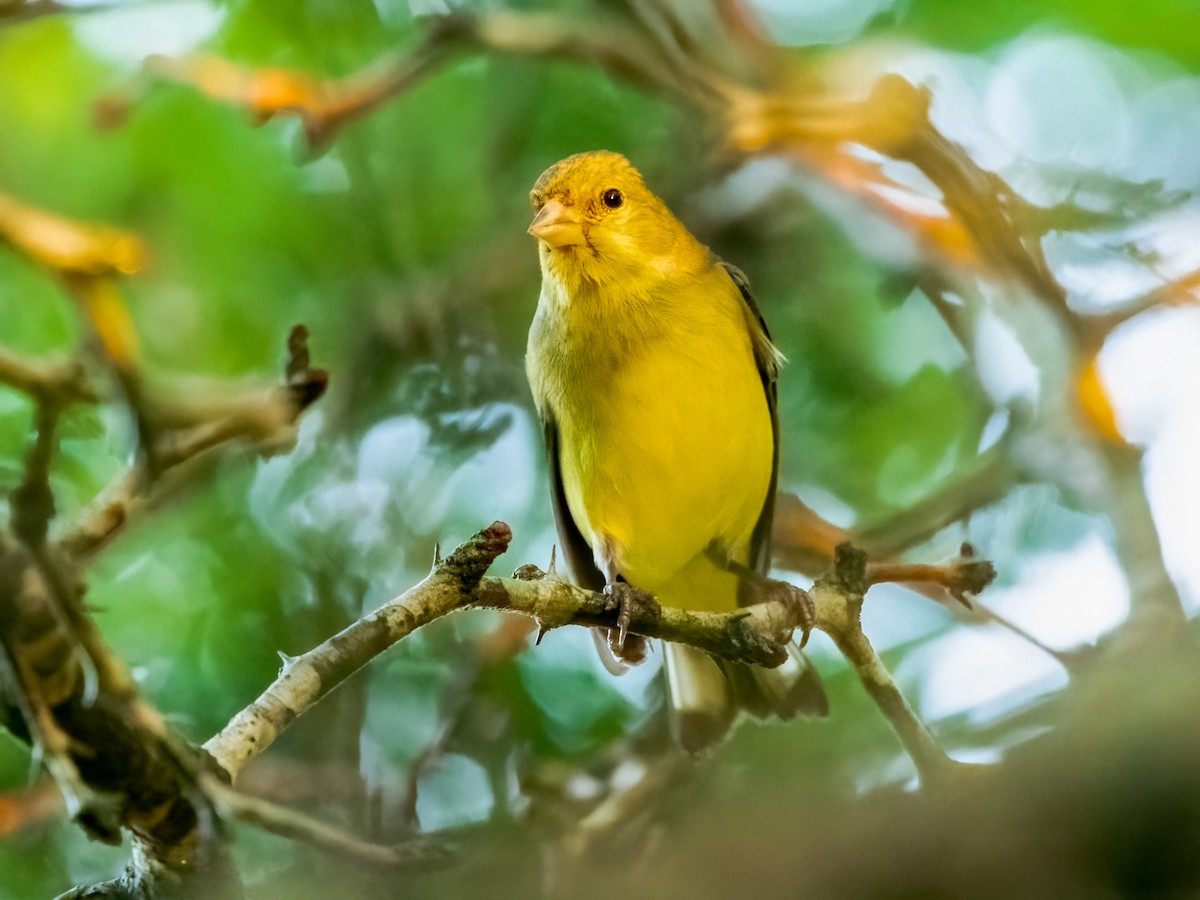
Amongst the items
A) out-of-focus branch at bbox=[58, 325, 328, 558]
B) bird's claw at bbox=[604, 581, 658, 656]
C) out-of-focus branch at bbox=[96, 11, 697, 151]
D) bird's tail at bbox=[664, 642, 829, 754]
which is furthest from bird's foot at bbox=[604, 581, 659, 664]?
out-of-focus branch at bbox=[96, 11, 697, 151]

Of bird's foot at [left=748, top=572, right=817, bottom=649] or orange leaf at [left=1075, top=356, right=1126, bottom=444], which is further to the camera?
orange leaf at [left=1075, top=356, right=1126, bottom=444]

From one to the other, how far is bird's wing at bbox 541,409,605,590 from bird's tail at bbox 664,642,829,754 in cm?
27

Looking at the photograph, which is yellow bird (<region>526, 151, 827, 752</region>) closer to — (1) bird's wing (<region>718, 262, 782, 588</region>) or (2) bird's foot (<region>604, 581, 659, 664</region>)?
(1) bird's wing (<region>718, 262, 782, 588</region>)

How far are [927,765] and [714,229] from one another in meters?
2.00

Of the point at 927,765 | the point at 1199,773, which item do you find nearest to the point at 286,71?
the point at 927,765

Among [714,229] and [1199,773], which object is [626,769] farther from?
[1199,773]

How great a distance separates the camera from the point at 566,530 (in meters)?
2.90

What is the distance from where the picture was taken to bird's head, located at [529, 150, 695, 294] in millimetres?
2523

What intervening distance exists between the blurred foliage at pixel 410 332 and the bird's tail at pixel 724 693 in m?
0.08

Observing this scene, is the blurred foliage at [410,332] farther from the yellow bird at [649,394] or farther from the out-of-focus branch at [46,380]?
the out-of-focus branch at [46,380]

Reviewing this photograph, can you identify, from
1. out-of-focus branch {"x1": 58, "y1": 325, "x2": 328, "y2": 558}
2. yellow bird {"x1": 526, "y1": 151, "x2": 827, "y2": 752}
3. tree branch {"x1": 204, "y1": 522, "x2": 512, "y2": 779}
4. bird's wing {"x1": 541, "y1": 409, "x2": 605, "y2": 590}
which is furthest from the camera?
bird's wing {"x1": 541, "y1": 409, "x2": 605, "y2": 590}

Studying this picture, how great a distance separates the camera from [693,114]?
11.2 ft

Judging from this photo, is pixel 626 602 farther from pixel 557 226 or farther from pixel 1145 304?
pixel 1145 304

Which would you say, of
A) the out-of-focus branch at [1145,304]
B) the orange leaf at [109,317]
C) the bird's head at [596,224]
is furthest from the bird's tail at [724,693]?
the orange leaf at [109,317]
